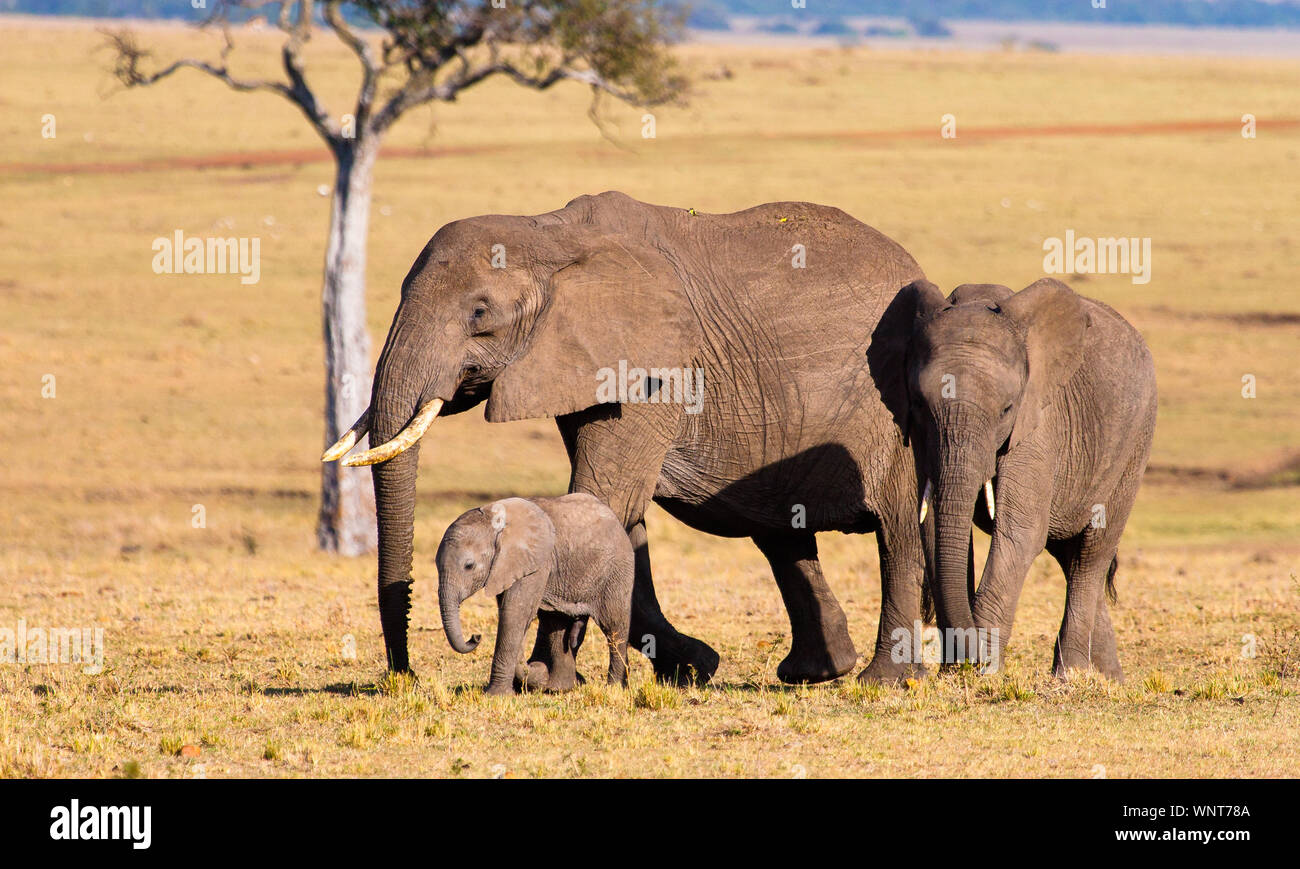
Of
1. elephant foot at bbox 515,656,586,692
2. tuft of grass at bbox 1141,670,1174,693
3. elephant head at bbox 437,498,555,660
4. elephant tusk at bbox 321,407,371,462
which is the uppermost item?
elephant tusk at bbox 321,407,371,462

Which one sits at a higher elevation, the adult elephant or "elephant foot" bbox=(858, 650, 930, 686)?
the adult elephant

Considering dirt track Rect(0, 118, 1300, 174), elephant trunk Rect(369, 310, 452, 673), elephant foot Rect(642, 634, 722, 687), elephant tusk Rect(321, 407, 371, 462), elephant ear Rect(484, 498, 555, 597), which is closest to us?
elephant tusk Rect(321, 407, 371, 462)

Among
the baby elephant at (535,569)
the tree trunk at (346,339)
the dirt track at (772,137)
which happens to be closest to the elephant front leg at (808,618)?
the baby elephant at (535,569)

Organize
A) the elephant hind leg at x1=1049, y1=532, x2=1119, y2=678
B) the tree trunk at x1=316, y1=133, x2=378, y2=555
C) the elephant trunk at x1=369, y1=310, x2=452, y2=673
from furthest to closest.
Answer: the tree trunk at x1=316, y1=133, x2=378, y2=555
the elephant hind leg at x1=1049, y1=532, x2=1119, y2=678
the elephant trunk at x1=369, y1=310, x2=452, y2=673

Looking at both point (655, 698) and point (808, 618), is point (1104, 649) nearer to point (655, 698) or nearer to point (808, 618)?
point (808, 618)

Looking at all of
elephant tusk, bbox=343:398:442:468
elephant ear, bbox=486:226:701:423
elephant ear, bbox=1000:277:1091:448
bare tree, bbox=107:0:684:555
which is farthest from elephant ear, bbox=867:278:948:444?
bare tree, bbox=107:0:684:555

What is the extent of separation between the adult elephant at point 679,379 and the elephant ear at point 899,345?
15.4 inches

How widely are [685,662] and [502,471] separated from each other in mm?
14810

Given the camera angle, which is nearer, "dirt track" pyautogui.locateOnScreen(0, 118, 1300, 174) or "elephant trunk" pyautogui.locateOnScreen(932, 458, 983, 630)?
"elephant trunk" pyautogui.locateOnScreen(932, 458, 983, 630)

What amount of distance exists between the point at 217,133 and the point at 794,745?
2421 inches

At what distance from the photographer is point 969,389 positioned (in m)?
10.1

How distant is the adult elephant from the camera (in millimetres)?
10727

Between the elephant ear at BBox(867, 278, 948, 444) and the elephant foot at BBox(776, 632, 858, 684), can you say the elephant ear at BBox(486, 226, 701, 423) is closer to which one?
the elephant ear at BBox(867, 278, 948, 444)

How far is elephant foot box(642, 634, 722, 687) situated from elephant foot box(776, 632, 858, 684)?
2.37 ft
